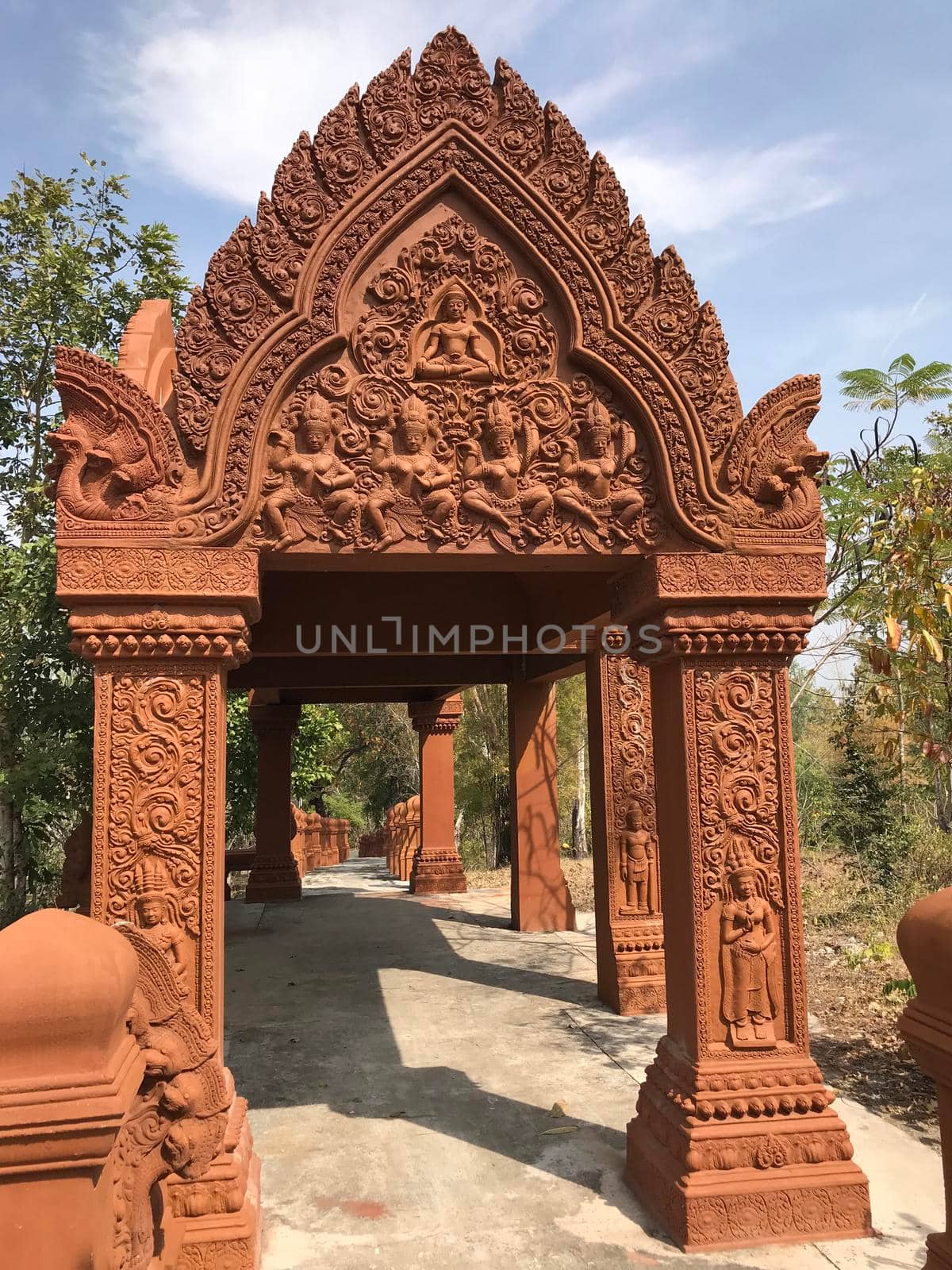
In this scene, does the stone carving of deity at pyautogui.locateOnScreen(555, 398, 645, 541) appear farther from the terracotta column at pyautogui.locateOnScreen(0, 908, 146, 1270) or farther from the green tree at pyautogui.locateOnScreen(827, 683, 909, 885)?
the green tree at pyautogui.locateOnScreen(827, 683, 909, 885)

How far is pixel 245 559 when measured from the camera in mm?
3781

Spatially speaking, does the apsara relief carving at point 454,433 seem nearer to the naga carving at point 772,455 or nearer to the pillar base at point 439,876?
the naga carving at point 772,455

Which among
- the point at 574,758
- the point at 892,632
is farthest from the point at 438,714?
the point at 892,632

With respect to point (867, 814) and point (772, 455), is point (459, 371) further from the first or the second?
point (867, 814)

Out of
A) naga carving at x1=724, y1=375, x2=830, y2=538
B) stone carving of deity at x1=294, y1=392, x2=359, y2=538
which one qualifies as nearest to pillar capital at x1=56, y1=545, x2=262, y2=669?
stone carving of deity at x1=294, y1=392, x2=359, y2=538

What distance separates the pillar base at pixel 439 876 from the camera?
545 inches

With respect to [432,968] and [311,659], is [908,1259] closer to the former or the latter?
[432,968]

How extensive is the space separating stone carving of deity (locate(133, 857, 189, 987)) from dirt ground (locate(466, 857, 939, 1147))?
400cm

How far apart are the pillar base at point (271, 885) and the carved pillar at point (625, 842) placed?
7280mm

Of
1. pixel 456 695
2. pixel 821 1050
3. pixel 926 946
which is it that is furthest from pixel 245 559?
pixel 456 695

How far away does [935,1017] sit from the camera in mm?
2404

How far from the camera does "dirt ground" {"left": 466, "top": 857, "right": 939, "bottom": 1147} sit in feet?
16.6

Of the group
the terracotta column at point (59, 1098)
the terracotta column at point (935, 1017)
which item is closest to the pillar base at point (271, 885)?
the terracotta column at point (59, 1098)

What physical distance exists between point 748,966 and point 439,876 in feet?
34.4
